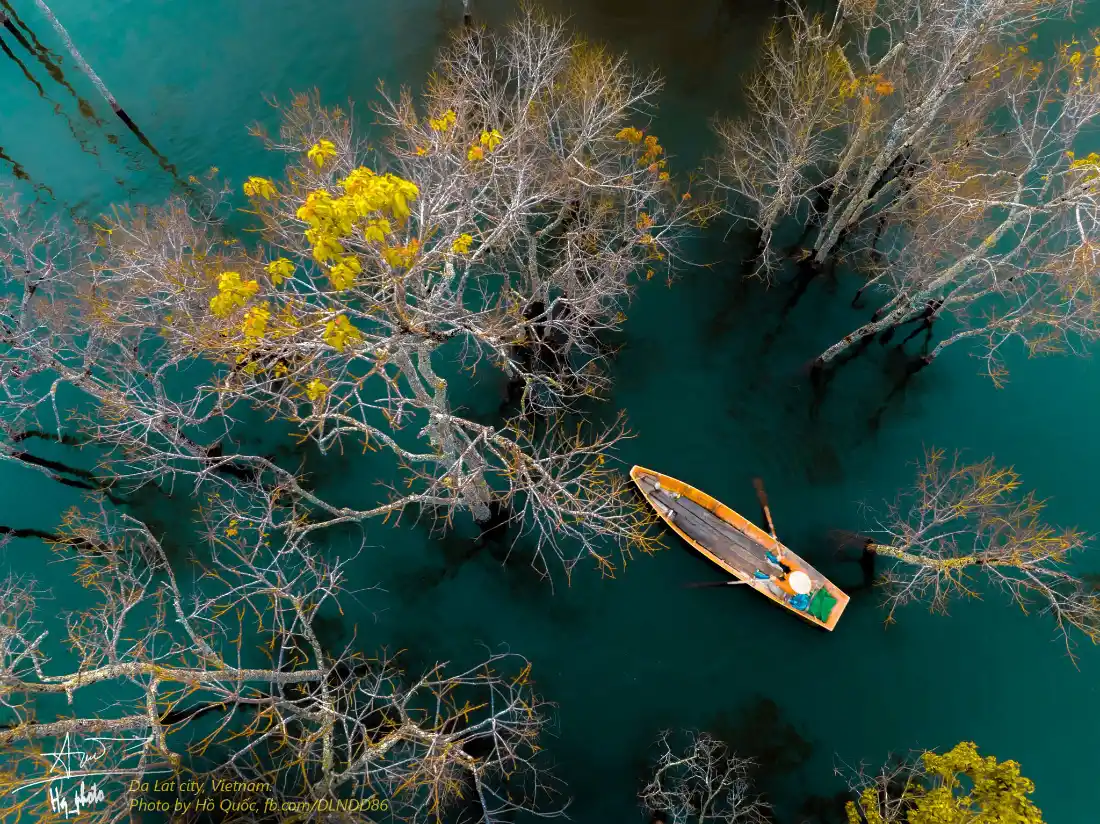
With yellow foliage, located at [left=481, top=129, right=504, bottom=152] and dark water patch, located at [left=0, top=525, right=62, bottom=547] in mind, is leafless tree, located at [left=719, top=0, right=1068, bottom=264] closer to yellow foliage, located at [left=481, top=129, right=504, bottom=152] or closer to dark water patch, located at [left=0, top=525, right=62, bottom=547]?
yellow foliage, located at [left=481, top=129, right=504, bottom=152]

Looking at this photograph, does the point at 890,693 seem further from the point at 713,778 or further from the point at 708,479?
the point at 708,479

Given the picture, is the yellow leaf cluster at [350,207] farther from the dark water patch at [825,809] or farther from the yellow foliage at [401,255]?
the dark water patch at [825,809]

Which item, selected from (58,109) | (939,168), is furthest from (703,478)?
(58,109)

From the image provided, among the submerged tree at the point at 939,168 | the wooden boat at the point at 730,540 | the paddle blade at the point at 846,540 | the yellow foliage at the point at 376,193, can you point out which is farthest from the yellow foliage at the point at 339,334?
the paddle blade at the point at 846,540

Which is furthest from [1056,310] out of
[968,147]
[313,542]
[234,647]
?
[234,647]

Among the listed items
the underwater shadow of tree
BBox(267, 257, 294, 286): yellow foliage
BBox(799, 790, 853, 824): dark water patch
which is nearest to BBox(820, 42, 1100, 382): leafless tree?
the underwater shadow of tree

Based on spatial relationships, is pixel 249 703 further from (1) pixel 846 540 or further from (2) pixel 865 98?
(2) pixel 865 98

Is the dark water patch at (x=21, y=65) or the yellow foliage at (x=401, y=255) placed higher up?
the dark water patch at (x=21, y=65)
